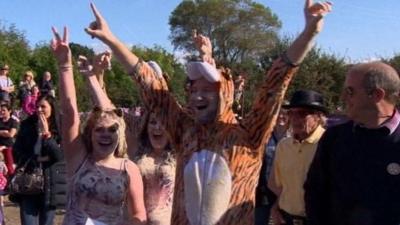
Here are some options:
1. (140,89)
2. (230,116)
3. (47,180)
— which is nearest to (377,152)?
(230,116)

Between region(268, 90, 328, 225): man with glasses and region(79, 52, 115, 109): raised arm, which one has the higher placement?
region(79, 52, 115, 109): raised arm

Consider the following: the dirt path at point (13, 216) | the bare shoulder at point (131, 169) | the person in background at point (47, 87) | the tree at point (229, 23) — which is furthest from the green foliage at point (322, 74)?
the tree at point (229, 23)

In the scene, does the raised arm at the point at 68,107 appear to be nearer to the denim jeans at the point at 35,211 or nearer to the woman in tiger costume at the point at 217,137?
the woman in tiger costume at the point at 217,137

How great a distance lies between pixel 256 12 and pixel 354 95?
86270 millimetres

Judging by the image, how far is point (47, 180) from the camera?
266 inches

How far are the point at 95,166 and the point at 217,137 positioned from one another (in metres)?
0.83

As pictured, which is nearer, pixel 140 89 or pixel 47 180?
pixel 140 89

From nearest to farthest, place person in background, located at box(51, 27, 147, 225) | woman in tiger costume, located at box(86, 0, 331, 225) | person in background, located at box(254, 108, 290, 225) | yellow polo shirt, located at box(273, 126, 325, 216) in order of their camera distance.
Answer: woman in tiger costume, located at box(86, 0, 331, 225) → person in background, located at box(51, 27, 147, 225) → yellow polo shirt, located at box(273, 126, 325, 216) → person in background, located at box(254, 108, 290, 225)

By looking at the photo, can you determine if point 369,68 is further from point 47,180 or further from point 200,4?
point 200,4

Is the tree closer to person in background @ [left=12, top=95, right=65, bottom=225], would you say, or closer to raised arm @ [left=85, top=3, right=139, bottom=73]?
person in background @ [left=12, top=95, right=65, bottom=225]

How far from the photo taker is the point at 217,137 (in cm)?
350

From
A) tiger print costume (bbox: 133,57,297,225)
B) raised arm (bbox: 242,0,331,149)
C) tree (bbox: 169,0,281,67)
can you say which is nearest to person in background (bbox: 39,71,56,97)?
tiger print costume (bbox: 133,57,297,225)

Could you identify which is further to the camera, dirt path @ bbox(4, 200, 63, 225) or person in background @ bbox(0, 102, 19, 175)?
person in background @ bbox(0, 102, 19, 175)

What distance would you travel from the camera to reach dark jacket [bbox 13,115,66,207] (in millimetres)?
6773
